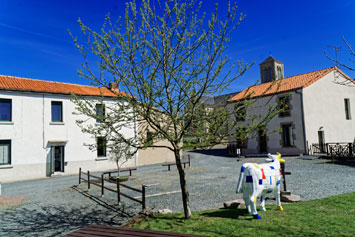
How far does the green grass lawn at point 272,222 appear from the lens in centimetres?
501

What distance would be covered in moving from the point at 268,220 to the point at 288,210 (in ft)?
4.04

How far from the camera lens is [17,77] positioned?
20.3 metres

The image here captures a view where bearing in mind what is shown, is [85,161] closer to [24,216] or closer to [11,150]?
[11,150]

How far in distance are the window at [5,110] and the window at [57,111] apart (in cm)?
293

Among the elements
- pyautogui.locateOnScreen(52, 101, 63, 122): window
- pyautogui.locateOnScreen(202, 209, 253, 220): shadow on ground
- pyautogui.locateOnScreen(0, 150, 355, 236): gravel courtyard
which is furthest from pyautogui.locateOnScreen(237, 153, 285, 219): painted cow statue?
pyautogui.locateOnScreen(52, 101, 63, 122): window

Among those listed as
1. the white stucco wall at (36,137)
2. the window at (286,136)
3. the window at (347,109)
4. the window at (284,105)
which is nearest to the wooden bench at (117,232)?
the window at (284,105)

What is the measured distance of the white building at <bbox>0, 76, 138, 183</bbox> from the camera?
56.9ft

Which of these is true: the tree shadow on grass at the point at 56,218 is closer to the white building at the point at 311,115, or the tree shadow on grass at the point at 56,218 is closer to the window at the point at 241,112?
the window at the point at 241,112

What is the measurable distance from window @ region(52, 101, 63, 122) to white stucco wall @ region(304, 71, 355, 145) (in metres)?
21.3

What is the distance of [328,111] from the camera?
23.8m

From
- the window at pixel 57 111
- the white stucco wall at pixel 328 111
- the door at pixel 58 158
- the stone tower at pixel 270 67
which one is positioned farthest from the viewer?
the stone tower at pixel 270 67

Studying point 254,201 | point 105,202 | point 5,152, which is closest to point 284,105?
point 254,201

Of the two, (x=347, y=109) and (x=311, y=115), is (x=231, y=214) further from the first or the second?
(x=347, y=109)

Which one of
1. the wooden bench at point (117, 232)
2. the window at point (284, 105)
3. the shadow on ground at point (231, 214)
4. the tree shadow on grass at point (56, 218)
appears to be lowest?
the tree shadow on grass at point (56, 218)
